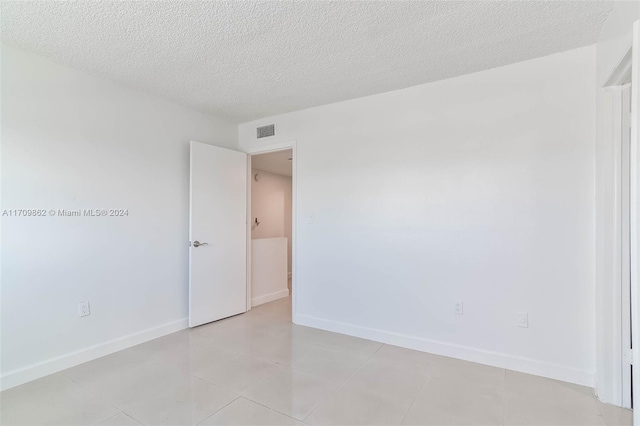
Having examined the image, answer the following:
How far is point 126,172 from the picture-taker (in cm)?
289

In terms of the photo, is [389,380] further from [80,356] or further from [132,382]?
[80,356]

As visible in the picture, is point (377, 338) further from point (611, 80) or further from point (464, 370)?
point (611, 80)

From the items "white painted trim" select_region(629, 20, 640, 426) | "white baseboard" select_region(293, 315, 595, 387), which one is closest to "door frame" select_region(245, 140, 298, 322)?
"white baseboard" select_region(293, 315, 595, 387)

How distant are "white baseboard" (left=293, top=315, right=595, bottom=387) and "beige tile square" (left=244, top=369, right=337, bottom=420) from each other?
3.01 ft

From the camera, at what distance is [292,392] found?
209cm

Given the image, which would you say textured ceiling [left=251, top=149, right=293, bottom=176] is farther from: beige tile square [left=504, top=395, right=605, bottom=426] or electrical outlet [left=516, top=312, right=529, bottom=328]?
beige tile square [left=504, top=395, right=605, bottom=426]

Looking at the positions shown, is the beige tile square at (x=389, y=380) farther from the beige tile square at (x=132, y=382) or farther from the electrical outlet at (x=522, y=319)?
the beige tile square at (x=132, y=382)

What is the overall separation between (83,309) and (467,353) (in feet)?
10.5

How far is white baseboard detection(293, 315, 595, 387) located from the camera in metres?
2.21

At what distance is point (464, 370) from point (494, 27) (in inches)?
96.2

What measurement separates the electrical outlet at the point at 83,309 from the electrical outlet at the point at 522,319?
3484 mm

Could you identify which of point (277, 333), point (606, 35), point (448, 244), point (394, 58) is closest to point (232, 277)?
point (277, 333)

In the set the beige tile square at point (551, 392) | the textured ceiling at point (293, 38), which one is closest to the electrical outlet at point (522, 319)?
the beige tile square at point (551, 392)

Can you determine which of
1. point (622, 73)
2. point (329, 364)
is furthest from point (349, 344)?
point (622, 73)
